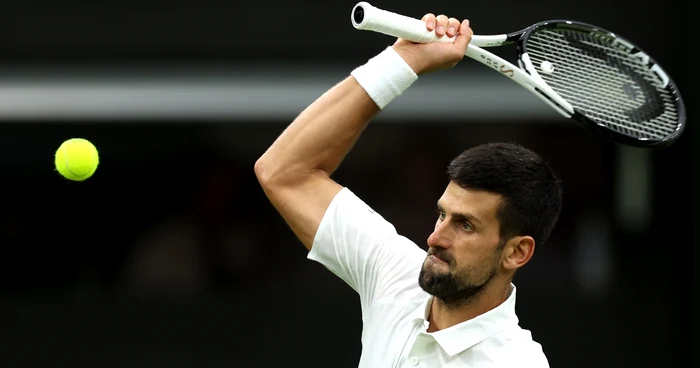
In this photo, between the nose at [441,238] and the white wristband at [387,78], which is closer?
the nose at [441,238]

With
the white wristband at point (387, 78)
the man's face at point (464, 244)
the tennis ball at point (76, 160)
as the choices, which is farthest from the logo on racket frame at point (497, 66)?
→ the tennis ball at point (76, 160)

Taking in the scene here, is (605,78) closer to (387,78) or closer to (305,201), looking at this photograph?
(387,78)

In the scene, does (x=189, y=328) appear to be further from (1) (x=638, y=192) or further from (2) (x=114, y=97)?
(1) (x=638, y=192)

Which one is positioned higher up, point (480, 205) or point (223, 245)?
point (480, 205)

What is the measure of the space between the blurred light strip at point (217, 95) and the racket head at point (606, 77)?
1.91 meters

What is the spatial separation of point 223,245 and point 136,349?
661 millimetres

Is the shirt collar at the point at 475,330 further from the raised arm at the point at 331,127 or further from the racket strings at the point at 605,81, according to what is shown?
the racket strings at the point at 605,81

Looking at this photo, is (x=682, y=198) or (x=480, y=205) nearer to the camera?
(x=480, y=205)

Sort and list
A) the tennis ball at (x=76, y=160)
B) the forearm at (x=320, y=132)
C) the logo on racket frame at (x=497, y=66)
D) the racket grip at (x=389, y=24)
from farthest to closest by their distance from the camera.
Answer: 1. the tennis ball at (x=76, y=160)
2. the logo on racket frame at (x=497, y=66)
3. the forearm at (x=320, y=132)
4. the racket grip at (x=389, y=24)

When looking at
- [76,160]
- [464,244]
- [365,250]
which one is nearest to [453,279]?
[464,244]

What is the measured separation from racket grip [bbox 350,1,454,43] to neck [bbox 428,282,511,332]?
611 mm

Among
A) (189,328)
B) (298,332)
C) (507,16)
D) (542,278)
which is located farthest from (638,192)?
(189,328)

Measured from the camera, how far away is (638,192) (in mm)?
5066

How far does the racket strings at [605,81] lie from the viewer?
3.02 metres
